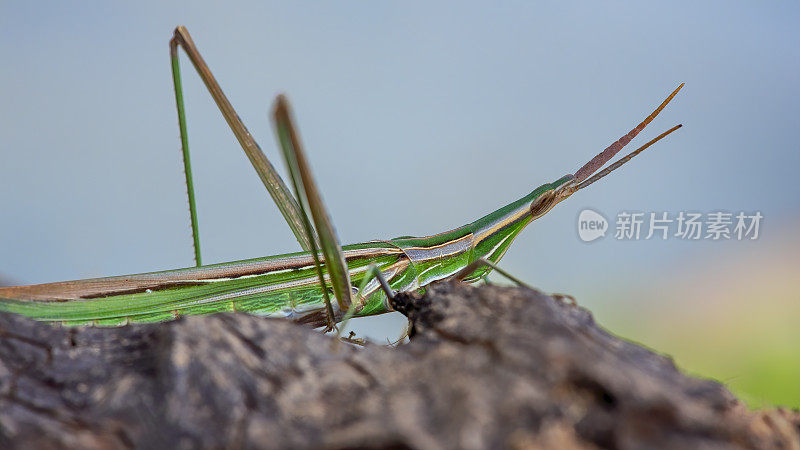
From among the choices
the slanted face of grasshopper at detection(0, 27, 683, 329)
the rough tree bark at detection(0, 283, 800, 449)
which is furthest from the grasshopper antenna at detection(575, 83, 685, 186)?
the rough tree bark at detection(0, 283, 800, 449)

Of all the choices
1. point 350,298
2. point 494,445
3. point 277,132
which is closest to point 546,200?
point 350,298

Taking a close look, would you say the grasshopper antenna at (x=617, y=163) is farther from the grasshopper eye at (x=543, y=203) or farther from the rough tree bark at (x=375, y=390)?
the rough tree bark at (x=375, y=390)

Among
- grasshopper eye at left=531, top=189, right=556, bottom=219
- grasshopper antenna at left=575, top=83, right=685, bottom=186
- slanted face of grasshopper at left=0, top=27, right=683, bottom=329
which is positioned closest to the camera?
slanted face of grasshopper at left=0, top=27, right=683, bottom=329

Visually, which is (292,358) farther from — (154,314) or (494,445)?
(154,314)

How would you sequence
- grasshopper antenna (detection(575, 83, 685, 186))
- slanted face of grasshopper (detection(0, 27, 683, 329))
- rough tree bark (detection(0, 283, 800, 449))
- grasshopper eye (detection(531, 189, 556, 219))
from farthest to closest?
grasshopper eye (detection(531, 189, 556, 219)) < grasshopper antenna (detection(575, 83, 685, 186)) < slanted face of grasshopper (detection(0, 27, 683, 329)) < rough tree bark (detection(0, 283, 800, 449))

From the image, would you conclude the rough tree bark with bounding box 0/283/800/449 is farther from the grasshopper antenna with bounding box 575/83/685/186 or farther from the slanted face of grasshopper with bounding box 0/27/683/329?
the grasshopper antenna with bounding box 575/83/685/186

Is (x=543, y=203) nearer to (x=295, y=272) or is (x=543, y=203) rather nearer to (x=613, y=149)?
(x=613, y=149)

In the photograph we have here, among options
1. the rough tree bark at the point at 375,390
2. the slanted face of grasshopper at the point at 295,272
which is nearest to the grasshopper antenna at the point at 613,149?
the slanted face of grasshopper at the point at 295,272
